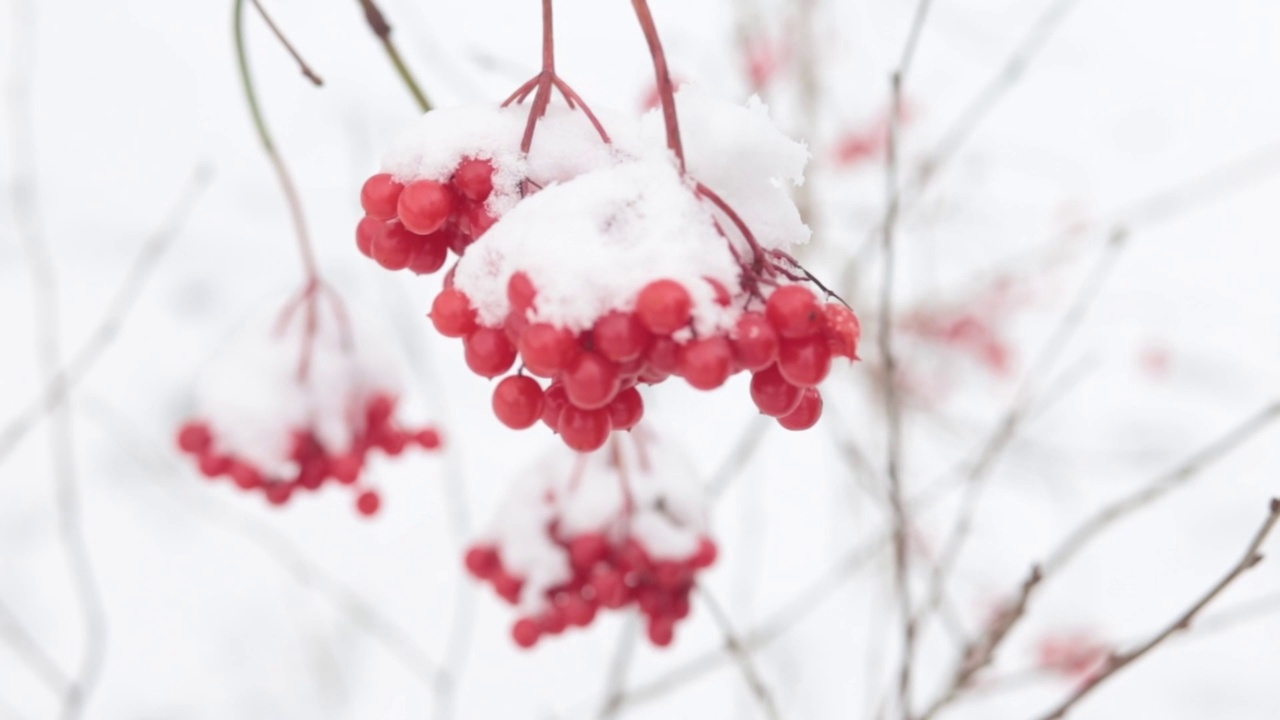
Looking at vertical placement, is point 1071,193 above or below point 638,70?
below

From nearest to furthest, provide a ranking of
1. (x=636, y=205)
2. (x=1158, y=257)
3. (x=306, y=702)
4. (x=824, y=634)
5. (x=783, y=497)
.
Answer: (x=636, y=205) < (x=306, y=702) < (x=824, y=634) < (x=783, y=497) < (x=1158, y=257)

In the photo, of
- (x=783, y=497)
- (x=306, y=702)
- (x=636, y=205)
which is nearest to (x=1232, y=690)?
(x=783, y=497)

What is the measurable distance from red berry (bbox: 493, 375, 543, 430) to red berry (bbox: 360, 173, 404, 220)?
0.14m

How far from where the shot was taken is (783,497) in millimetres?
2744

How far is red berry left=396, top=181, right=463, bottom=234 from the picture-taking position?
0.50 meters

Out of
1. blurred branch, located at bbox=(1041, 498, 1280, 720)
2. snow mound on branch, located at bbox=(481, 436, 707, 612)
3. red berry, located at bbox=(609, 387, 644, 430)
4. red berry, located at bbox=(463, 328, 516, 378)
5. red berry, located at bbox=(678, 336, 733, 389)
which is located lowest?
snow mound on branch, located at bbox=(481, 436, 707, 612)

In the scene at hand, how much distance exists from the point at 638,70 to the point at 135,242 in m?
1.84

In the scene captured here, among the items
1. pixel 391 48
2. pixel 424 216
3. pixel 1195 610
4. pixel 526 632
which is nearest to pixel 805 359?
pixel 424 216

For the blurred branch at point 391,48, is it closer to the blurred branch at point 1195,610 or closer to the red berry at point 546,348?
the red berry at point 546,348

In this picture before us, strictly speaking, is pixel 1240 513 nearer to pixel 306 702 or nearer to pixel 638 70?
pixel 638 70

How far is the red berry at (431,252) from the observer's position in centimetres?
56

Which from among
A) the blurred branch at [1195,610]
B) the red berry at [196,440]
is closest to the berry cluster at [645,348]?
the blurred branch at [1195,610]

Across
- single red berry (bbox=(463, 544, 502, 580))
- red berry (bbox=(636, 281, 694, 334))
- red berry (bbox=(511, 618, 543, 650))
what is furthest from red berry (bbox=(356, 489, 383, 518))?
red berry (bbox=(636, 281, 694, 334))

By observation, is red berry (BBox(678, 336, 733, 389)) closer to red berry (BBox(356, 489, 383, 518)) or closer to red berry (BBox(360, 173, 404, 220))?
red berry (BBox(360, 173, 404, 220))
